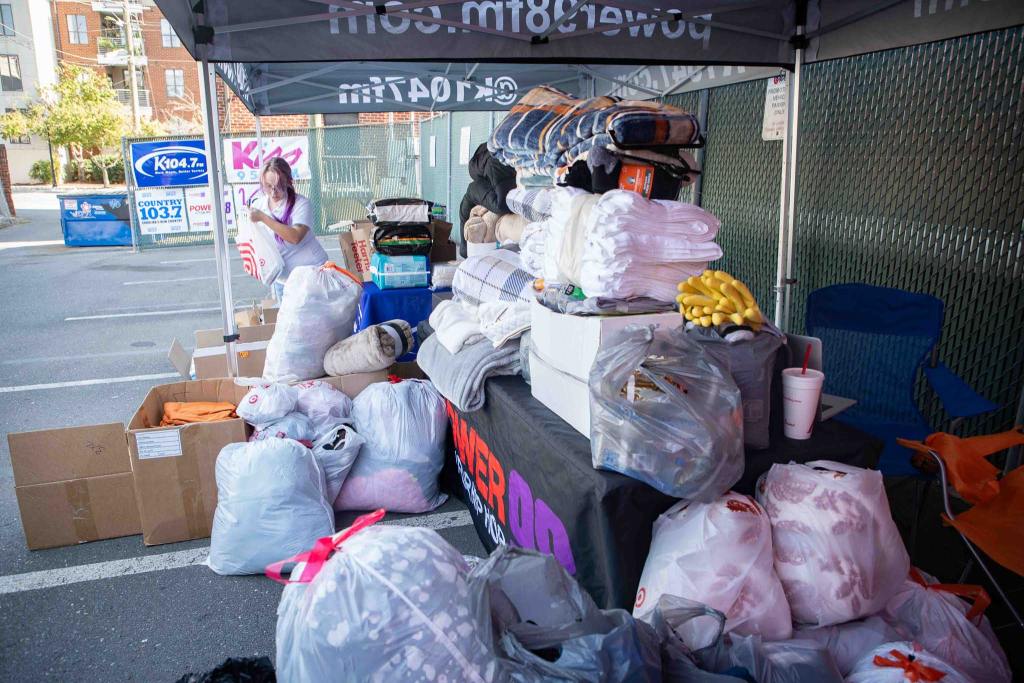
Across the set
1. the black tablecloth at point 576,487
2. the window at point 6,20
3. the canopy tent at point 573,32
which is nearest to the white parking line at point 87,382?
the canopy tent at point 573,32

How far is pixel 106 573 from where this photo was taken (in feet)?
10.1

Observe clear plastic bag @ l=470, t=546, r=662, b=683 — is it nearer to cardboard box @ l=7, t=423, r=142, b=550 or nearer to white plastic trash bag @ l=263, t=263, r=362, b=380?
cardboard box @ l=7, t=423, r=142, b=550

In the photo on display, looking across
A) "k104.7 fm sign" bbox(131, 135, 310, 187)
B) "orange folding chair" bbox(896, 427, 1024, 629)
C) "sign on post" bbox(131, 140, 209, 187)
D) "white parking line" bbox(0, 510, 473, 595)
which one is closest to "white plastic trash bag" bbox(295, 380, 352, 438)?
"white parking line" bbox(0, 510, 473, 595)

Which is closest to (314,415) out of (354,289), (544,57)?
(354,289)

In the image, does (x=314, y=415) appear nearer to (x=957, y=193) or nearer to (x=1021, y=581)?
(x=1021, y=581)

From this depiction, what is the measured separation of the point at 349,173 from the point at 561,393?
12.9m

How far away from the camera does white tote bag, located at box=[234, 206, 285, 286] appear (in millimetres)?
4695

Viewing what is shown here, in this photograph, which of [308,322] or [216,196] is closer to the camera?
[308,322]

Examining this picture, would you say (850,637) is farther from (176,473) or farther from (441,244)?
(441,244)

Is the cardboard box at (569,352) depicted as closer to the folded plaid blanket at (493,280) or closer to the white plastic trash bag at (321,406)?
the folded plaid blanket at (493,280)

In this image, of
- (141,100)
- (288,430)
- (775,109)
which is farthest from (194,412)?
(141,100)

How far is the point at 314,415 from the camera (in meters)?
3.55

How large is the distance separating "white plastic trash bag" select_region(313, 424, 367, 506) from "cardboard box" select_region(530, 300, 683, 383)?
1.32 metres

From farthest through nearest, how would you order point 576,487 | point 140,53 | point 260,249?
1. point 140,53
2. point 260,249
3. point 576,487
